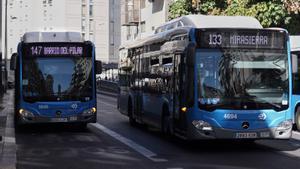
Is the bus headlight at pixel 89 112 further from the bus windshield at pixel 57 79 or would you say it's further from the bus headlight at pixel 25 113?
the bus headlight at pixel 25 113

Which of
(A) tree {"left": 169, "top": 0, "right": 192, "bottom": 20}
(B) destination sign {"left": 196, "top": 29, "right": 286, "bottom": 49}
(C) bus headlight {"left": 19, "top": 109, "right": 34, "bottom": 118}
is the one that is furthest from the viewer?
(A) tree {"left": 169, "top": 0, "right": 192, "bottom": 20}

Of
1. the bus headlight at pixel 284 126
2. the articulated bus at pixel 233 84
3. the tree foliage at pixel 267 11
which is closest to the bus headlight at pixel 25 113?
the articulated bus at pixel 233 84

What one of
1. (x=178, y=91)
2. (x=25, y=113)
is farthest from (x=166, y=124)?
(x=25, y=113)

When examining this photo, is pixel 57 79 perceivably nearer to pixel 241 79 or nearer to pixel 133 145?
pixel 133 145

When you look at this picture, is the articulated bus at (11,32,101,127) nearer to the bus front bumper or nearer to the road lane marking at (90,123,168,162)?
the road lane marking at (90,123,168,162)

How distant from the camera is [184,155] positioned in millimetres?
12695

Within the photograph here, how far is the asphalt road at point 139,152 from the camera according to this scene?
37.5 feet

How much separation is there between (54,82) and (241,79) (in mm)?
6402

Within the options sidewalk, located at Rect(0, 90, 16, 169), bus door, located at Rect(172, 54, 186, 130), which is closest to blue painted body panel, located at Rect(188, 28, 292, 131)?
bus door, located at Rect(172, 54, 186, 130)

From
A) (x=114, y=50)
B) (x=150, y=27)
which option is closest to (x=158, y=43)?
(x=150, y=27)

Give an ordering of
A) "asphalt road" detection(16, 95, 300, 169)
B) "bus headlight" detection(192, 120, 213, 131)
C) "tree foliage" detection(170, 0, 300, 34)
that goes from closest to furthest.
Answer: "asphalt road" detection(16, 95, 300, 169) < "bus headlight" detection(192, 120, 213, 131) < "tree foliage" detection(170, 0, 300, 34)

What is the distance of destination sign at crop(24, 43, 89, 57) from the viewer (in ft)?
57.0

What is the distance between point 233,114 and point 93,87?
5.94 m

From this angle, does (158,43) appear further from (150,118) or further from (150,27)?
(150,27)
